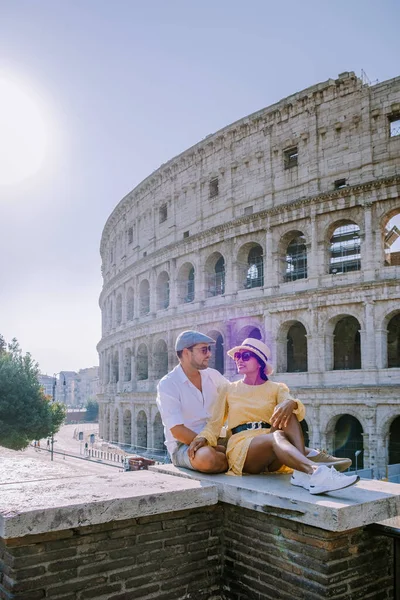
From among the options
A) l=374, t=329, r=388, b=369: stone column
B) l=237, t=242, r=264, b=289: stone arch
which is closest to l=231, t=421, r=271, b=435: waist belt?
l=374, t=329, r=388, b=369: stone column

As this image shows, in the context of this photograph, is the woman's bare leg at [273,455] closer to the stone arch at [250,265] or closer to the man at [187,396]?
the man at [187,396]

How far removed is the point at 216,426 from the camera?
→ 4223 mm

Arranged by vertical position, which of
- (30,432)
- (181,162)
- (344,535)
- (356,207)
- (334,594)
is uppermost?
(181,162)

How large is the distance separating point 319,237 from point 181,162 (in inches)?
398

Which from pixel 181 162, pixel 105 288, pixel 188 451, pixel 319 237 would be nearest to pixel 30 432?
pixel 105 288

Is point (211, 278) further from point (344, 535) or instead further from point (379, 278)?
point (344, 535)

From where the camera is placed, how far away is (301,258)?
23.2 m

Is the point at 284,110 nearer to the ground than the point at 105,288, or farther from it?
farther from it

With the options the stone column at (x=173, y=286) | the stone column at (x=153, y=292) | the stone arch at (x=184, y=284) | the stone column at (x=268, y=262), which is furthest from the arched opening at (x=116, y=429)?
the stone column at (x=268, y=262)

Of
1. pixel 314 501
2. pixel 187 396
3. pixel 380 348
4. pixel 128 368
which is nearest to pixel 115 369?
pixel 128 368

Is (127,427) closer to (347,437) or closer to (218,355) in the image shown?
(218,355)

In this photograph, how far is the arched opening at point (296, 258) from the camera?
23328 millimetres

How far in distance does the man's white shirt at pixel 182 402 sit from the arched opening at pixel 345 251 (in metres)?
18.9

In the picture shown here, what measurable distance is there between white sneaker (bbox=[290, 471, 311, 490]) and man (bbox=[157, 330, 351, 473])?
2.75ft
